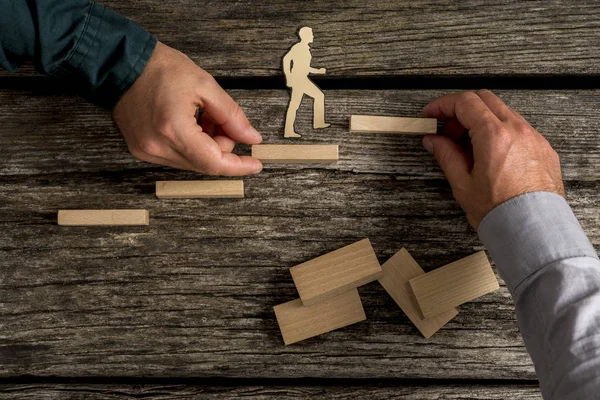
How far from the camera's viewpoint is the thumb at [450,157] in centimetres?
107

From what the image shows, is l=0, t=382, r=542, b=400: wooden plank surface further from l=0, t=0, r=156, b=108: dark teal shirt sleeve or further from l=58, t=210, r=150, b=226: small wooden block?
l=0, t=0, r=156, b=108: dark teal shirt sleeve

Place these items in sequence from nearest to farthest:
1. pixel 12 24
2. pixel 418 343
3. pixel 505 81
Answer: pixel 12 24 < pixel 418 343 < pixel 505 81

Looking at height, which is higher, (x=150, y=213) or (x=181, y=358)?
(x=150, y=213)

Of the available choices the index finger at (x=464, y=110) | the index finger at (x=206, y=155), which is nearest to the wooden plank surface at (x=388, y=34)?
the index finger at (x=464, y=110)

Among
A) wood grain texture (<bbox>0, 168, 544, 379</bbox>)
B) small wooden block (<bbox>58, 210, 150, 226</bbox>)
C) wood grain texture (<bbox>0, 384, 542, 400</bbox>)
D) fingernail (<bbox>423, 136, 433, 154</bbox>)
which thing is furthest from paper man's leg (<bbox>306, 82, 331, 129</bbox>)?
wood grain texture (<bbox>0, 384, 542, 400</bbox>)

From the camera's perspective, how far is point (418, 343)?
3.63 ft

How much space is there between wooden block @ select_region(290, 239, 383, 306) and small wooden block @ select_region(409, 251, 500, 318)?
0.10m

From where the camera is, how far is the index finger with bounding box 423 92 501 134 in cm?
106

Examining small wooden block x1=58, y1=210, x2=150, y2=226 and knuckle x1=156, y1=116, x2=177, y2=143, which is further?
small wooden block x1=58, y1=210, x2=150, y2=226

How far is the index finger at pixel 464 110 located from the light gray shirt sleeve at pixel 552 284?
0.18m

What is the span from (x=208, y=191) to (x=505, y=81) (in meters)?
0.77

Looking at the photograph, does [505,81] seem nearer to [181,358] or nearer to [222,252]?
[222,252]

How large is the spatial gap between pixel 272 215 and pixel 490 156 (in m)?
0.49

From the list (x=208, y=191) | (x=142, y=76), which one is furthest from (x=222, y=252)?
(x=142, y=76)
